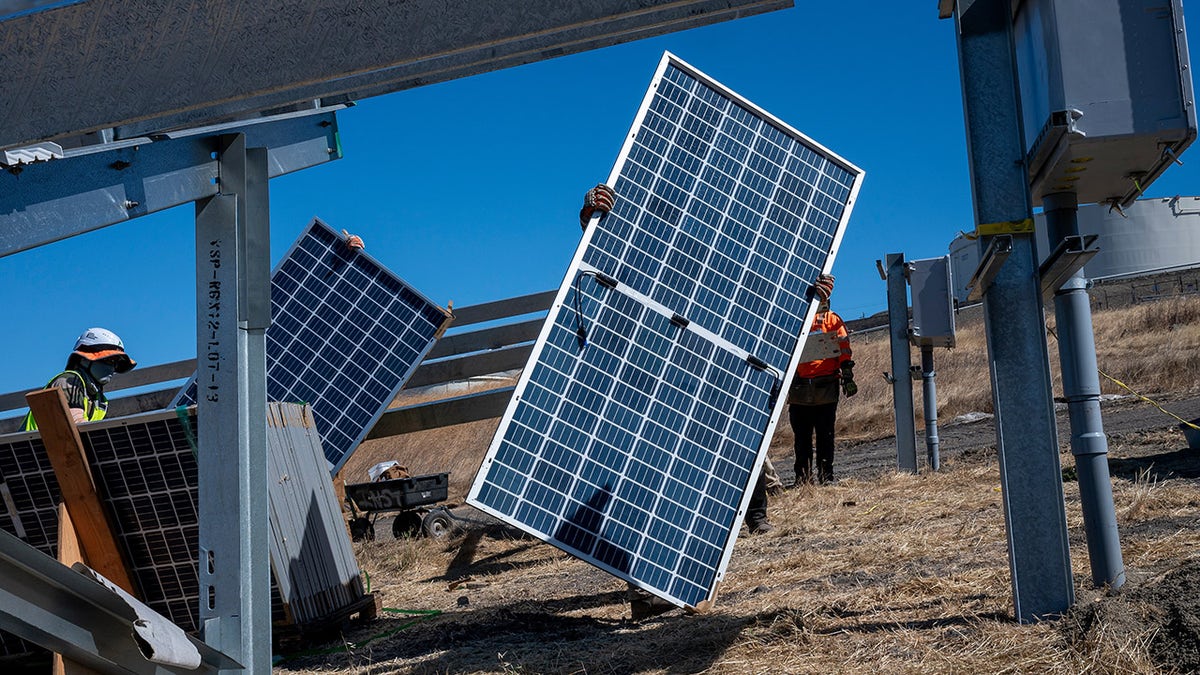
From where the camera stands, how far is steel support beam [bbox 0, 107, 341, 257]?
2.63 meters

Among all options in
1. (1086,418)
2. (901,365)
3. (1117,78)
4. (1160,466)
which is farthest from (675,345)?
(901,365)

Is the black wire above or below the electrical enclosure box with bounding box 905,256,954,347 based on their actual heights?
Result: below

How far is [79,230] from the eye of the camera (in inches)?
108

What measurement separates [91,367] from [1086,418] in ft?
19.3

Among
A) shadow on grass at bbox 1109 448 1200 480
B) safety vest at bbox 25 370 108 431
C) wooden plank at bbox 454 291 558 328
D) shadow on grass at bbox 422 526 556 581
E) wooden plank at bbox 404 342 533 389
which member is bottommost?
shadow on grass at bbox 422 526 556 581

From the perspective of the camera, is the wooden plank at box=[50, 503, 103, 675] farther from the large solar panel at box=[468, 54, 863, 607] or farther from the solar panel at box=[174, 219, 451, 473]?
the solar panel at box=[174, 219, 451, 473]

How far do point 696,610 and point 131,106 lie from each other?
4483mm

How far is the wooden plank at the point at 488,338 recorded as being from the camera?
40.8 feet

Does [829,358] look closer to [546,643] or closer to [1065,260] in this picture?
[546,643]

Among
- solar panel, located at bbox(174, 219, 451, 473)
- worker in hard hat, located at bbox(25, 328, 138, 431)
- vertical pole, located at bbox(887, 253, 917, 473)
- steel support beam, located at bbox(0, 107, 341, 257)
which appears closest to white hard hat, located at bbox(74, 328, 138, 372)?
worker in hard hat, located at bbox(25, 328, 138, 431)

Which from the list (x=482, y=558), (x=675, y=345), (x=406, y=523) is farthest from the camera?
(x=406, y=523)

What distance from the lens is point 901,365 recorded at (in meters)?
11.7

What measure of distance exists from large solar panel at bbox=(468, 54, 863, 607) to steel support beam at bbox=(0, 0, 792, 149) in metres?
3.81

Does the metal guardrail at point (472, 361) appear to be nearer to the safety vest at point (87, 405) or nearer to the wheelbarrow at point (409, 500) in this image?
the wheelbarrow at point (409, 500)
